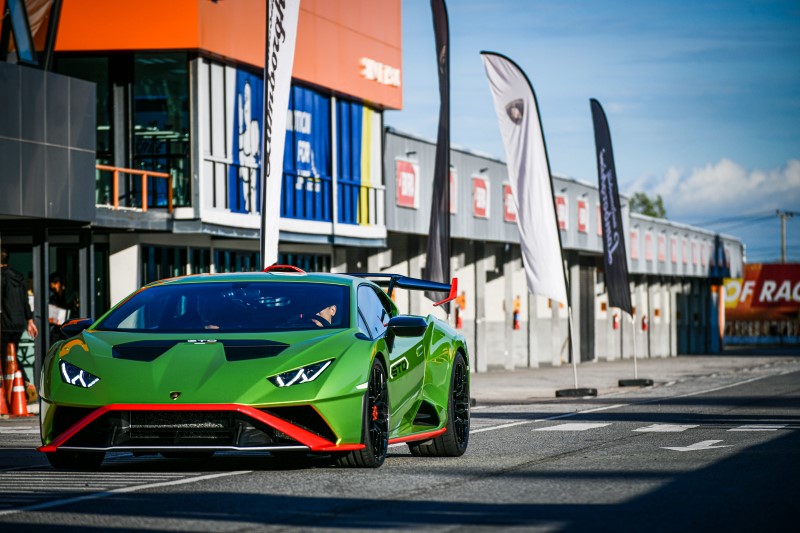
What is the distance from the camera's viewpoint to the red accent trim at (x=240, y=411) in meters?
9.46

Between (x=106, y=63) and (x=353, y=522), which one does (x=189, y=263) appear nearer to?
(x=106, y=63)

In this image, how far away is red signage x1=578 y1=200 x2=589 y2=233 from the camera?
2098 inches

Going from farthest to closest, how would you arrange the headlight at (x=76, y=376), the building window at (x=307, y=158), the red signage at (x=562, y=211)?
the red signage at (x=562, y=211), the building window at (x=307, y=158), the headlight at (x=76, y=376)

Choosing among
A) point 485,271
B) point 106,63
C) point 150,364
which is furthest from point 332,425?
point 485,271

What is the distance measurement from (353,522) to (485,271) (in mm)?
38844

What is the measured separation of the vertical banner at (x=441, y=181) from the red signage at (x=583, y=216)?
28.6m

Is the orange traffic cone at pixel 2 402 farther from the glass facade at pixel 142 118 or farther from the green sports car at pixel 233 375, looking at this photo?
the green sports car at pixel 233 375

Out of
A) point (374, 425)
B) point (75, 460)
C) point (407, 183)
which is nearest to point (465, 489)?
point (374, 425)

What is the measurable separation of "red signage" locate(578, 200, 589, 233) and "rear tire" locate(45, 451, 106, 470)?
43.6 metres

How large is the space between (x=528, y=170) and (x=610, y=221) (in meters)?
5.58

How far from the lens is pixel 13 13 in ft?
70.9

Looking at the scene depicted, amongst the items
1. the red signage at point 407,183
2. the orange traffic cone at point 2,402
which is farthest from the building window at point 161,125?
the red signage at point 407,183

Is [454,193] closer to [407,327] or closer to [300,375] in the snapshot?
[407,327]

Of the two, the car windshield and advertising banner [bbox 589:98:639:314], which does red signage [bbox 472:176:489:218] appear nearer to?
advertising banner [bbox 589:98:639:314]
